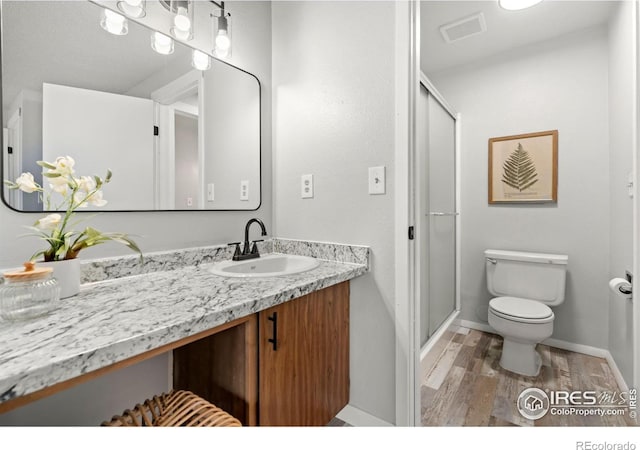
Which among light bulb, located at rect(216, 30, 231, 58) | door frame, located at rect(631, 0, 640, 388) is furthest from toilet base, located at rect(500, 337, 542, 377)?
light bulb, located at rect(216, 30, 231, 58)

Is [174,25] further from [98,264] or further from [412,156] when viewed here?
[412,156]

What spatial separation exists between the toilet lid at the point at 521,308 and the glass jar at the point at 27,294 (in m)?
2.24

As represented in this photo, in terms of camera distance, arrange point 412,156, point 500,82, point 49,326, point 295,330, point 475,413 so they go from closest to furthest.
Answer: point 49,326, point 295,330, point 412,156, point 475,413, point 500,82

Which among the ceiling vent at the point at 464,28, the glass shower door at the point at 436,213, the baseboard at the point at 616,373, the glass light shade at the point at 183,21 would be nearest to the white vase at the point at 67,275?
the glass light shade at the point at 183,21

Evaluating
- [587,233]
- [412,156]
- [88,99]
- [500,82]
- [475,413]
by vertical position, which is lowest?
[475,413]

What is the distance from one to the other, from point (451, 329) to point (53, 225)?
269 centimetres

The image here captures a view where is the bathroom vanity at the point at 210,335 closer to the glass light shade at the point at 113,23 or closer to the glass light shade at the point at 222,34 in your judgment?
the glass light shade at the point at 113,23

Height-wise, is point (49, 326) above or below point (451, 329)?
above

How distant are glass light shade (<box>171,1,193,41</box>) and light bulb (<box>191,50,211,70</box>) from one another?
0.07m

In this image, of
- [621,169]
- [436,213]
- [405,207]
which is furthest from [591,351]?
[405,207]

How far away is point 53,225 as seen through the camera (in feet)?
2.79

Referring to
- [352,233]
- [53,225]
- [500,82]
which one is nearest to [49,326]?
[53,225]

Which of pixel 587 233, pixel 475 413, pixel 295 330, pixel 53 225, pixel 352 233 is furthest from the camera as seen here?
pixel 587 233

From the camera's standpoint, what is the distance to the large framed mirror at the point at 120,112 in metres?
Answer: 0.93
